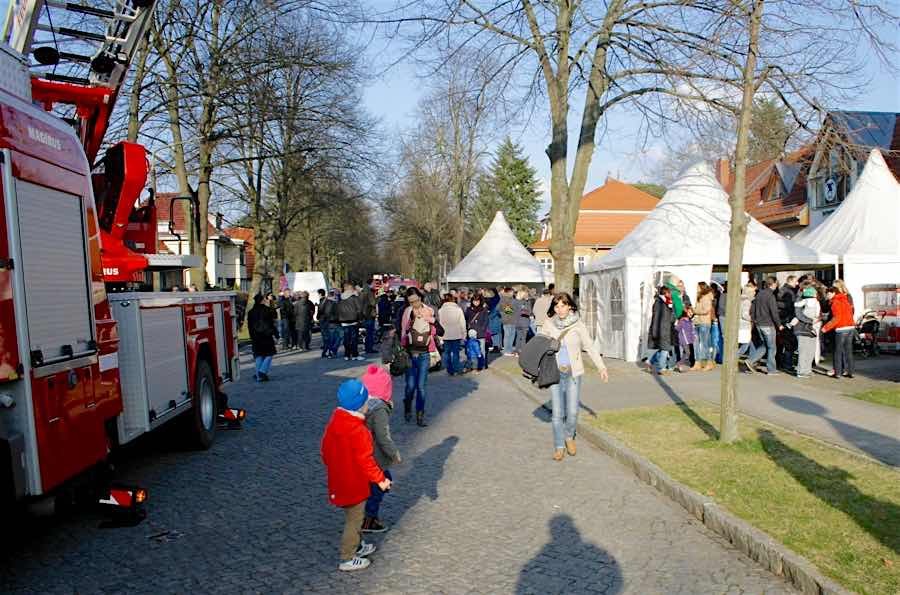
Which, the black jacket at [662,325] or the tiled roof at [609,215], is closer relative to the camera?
the black jacket at [662,325]

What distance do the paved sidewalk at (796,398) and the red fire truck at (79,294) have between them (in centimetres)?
605

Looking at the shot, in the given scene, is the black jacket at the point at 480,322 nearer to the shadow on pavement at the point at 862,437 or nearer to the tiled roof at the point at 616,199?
the shadow on pavement at the point at 862,437

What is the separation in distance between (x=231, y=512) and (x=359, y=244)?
162 ft

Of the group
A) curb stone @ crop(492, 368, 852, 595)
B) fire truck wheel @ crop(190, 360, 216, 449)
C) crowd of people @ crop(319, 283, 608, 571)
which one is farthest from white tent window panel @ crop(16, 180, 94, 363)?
curb stone @ crop(492, 368, 852, 595)

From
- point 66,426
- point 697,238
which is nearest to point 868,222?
point 697,238

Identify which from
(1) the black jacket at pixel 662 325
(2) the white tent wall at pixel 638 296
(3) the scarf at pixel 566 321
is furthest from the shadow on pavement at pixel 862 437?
(2) the white tent wall at pixel 638 296

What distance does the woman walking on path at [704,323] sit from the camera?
1577 cm

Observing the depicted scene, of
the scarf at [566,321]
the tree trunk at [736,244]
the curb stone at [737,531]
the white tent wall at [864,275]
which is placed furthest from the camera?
the white tent wall at [864,275]

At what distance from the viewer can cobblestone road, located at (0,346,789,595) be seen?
520cm

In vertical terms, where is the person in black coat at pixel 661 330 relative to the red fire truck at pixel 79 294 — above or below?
below

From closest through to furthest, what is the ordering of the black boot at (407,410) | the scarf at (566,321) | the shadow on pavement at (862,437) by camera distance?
the shadow on pavement at (862,437) < the scarf at (566,321) < the black boot at (407,410)

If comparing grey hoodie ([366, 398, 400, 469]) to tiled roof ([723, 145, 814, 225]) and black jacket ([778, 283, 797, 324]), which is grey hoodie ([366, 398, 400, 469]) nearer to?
black jacket ([778, 283, 797, 324])

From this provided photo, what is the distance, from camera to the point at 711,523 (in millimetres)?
6168

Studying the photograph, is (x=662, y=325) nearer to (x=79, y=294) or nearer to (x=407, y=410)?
(x=407, y=410)
